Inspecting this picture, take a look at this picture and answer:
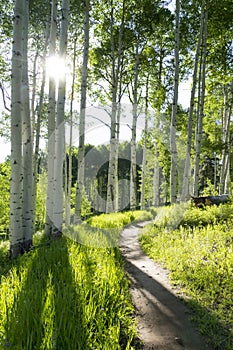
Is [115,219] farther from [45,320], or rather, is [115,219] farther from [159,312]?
[45,320]

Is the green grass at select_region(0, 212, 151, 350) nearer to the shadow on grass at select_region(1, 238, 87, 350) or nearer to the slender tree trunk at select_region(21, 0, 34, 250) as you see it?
the shadow on grass at select_region(1, 238, 87, 350)

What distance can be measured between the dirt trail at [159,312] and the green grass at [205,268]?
16cm

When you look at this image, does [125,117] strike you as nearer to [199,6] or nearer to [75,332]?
[199,6]

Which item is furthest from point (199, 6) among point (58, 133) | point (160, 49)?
point (58, 133)

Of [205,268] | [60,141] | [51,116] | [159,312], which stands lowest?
[159,312]

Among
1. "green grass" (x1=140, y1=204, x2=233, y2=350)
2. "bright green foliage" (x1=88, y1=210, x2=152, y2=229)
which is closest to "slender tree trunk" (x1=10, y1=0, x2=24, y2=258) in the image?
"bright green foliage" (x1=88, y1=210, x2=152, y2=229)

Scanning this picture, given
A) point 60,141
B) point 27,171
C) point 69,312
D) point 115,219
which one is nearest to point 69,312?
point 69,312

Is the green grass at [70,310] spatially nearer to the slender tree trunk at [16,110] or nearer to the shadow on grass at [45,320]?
the shadow on grass at [45,320]

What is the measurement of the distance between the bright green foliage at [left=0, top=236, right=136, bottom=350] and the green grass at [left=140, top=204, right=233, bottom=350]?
3.07ft

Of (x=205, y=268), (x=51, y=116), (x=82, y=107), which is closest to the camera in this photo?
(x=205, y=268)

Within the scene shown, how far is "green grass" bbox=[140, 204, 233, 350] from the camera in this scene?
3.27m

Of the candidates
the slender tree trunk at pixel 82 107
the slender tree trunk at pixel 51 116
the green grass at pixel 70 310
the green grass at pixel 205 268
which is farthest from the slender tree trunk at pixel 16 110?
the slender tree trunk at pixel 82 107

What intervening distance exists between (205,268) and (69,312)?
9.43 ft

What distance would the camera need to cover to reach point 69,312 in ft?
8.66
